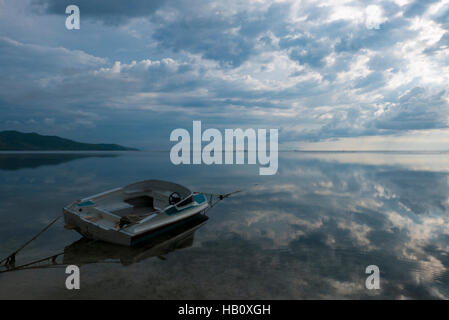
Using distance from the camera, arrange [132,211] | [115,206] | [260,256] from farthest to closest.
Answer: [132,211] < [115,206] < [260,256]

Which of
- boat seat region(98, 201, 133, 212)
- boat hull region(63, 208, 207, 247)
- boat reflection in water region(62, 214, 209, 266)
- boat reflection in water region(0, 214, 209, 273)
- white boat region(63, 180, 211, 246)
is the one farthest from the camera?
boat seat region(98, 201, 133, 212)

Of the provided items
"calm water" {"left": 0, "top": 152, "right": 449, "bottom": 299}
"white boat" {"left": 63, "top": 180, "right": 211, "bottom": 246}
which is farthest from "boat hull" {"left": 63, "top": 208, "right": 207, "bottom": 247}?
"calm water" {"left": 0, "top": 152, "right": 449, "bottom": 299}

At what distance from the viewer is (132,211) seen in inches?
669

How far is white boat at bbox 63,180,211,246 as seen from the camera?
1142 centimetres

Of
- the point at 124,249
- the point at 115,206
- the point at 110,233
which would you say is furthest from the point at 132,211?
the point at 110,233

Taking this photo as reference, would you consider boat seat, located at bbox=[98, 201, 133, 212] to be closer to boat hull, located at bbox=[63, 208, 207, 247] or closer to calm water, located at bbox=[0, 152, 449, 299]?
calm water, located at bbox=[0, 152, 449, 299]

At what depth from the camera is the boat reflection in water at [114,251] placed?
10229 millimetres

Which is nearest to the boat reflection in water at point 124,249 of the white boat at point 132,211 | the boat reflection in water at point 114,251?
the boat reflection in water at point 114,251

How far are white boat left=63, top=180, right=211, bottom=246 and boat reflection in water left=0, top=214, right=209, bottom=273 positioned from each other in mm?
477

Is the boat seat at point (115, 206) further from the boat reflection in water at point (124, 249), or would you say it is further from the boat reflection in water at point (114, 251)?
the boat reflection in water at point (124, 249)

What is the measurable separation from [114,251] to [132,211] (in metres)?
5.92

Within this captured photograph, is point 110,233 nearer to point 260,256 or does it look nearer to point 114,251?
point 114,251

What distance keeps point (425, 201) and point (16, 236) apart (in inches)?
1325

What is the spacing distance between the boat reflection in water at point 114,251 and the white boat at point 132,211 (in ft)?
1.56
